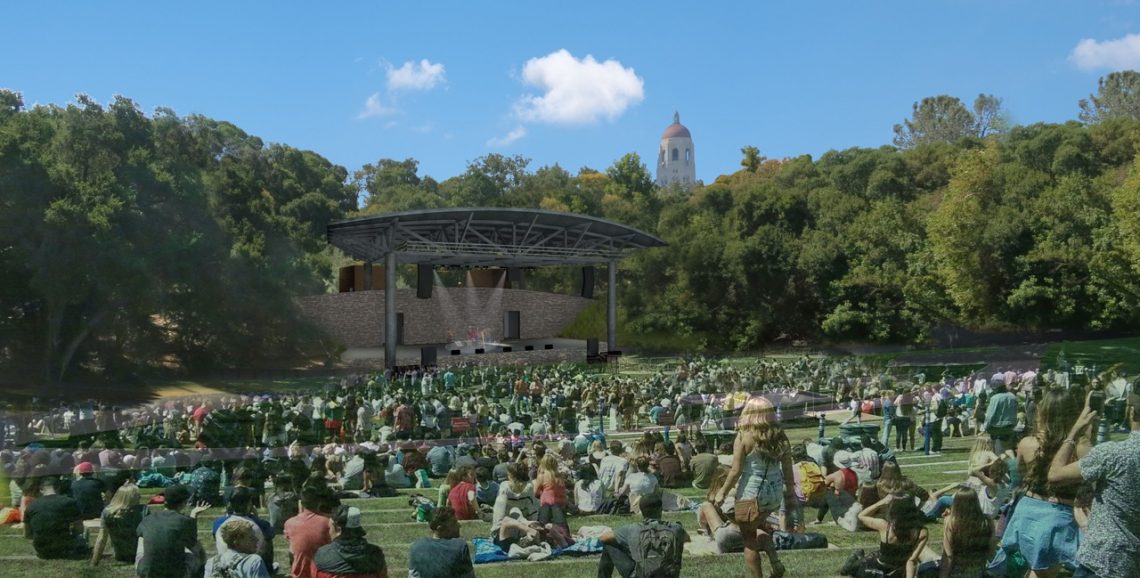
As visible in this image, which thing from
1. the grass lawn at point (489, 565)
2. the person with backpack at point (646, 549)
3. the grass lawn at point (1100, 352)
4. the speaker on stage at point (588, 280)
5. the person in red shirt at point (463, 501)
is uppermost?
the speaker on stage at point (588, 280)

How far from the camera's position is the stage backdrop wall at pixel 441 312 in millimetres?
34469

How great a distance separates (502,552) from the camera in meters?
6.38

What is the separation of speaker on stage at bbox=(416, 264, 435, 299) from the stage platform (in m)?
2.06

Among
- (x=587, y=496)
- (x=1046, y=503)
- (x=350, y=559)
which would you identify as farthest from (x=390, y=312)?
(x=1046, y=503)

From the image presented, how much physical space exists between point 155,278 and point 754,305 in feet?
71.3

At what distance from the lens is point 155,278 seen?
24.0m

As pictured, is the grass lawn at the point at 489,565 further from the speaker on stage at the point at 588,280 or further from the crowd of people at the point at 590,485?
the speaker on stage at the point at 588,280

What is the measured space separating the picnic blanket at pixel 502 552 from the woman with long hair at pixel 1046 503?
3.04 m

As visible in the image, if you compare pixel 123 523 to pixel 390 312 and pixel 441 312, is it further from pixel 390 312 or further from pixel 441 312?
pixel 441 312

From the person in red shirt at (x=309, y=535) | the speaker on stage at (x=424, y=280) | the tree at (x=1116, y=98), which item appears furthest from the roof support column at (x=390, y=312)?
the tree at (x=1116, y=98)

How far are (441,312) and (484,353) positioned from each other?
4657mm

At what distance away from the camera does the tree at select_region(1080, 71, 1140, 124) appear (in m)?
49.2

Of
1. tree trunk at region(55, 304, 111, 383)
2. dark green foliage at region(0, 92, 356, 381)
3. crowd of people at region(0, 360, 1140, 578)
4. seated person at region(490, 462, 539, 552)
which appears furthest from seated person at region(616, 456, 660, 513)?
tree trunk at region(55, 304, 111, 383)

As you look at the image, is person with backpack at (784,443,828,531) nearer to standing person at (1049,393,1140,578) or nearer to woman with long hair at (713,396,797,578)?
woman with long hair at (713,396,797,578)
